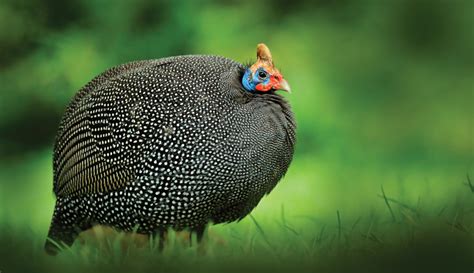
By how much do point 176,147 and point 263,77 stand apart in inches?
19.9

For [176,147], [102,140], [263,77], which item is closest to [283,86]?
[263,77]

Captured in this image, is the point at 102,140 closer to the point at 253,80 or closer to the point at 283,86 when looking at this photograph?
the point at 253,80

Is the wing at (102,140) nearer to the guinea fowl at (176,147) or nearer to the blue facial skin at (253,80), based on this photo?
the guinea fowl at (176,147)

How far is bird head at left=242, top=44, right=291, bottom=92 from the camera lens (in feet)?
12.7

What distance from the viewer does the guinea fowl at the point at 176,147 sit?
3.70m

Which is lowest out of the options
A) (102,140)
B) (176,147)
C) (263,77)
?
(176,147)

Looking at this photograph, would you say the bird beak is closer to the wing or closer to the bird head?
the bird head

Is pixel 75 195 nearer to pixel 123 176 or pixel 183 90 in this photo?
pixel 123 176

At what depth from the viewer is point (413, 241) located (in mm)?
3248

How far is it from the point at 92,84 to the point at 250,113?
33.2 inches

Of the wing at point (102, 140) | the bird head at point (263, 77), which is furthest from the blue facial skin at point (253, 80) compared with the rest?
the wing at point (102, 140)

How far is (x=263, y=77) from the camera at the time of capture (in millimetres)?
3877

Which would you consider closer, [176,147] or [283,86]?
[176,147]

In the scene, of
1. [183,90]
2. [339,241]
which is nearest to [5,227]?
[183,90]
